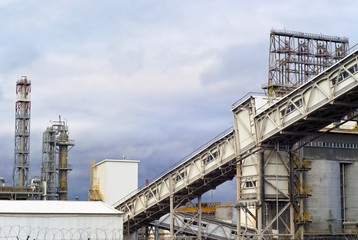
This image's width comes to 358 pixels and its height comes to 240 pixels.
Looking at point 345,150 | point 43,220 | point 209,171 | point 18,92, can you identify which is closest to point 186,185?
point 209,171

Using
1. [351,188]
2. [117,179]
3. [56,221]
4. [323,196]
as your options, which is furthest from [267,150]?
[351,188]

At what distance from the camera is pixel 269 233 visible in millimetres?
45812

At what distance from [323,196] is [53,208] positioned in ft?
119

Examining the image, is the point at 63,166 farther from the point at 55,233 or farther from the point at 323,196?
the point at 323,196

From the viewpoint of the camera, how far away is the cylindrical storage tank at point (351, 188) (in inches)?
3105

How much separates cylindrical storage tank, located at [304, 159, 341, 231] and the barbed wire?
30087 millimetres

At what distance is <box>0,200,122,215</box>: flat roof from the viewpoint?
5216cm

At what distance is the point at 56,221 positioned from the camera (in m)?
52.1

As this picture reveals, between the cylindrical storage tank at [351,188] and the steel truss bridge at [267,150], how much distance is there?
31.6 metres

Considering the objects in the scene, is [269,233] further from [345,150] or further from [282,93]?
[282,93]

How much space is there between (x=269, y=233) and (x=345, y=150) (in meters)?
36.1

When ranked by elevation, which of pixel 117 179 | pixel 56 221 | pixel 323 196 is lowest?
pixel 56 221

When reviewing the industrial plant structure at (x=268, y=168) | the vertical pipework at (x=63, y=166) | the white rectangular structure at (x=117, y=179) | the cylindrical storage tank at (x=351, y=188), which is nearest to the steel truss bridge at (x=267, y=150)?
the industrial plant structure at (x=268, y=168)

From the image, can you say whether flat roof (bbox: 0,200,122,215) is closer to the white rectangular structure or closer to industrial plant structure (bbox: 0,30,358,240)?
industrial plant structure (bbox: 0,30,358,240)
